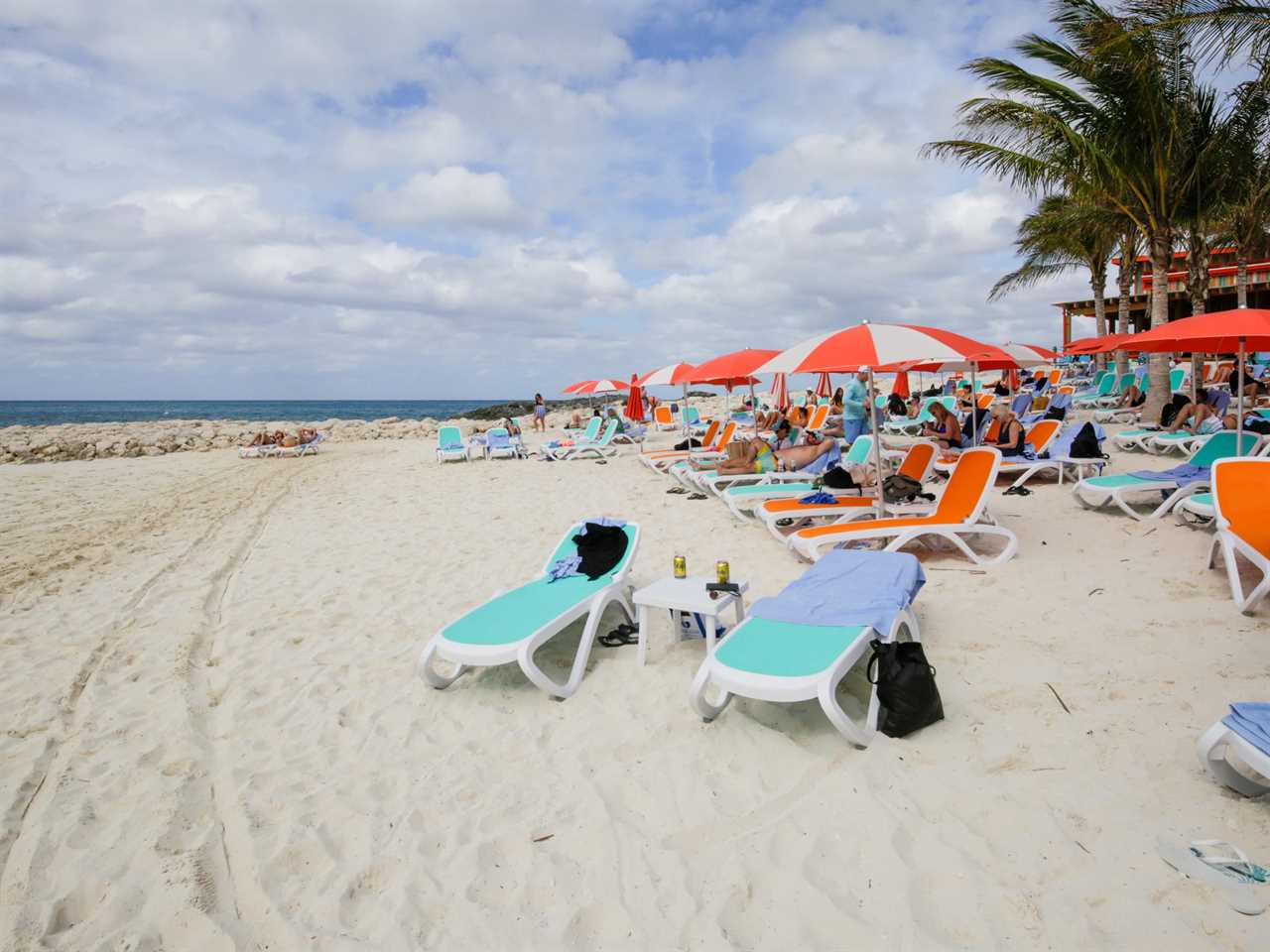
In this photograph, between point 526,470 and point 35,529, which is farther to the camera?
point 526,470

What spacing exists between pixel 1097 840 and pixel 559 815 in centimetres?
181

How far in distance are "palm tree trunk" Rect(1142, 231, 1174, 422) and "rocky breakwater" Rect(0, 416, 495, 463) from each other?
18401 millimetres

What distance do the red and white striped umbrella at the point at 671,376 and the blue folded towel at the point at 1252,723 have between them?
8.40m

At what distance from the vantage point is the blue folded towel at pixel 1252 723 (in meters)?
2.12

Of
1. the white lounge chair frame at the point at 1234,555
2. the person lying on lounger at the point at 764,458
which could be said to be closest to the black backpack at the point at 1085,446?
the person lying on lounger at the point at 764,458

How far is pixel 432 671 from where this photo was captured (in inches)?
143

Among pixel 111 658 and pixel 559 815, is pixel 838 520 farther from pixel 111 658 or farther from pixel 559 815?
pixel 111 658

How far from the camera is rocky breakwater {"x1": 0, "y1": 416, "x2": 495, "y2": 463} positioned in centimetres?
2061

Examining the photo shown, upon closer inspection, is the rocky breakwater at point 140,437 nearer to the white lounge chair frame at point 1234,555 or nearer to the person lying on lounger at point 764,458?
the person lying on lounger at point 764,458

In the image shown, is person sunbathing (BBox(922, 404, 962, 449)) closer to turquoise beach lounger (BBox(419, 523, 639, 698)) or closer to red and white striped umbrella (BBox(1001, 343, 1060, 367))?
red and white striped umbrella (BBox(1001, 343, 1060, 367))

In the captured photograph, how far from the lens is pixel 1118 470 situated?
8.62 metres

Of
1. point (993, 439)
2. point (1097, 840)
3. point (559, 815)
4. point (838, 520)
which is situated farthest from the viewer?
point (993, 439)

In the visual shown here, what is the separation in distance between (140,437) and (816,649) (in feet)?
93.5

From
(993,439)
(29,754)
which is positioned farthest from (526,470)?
(29,754)
